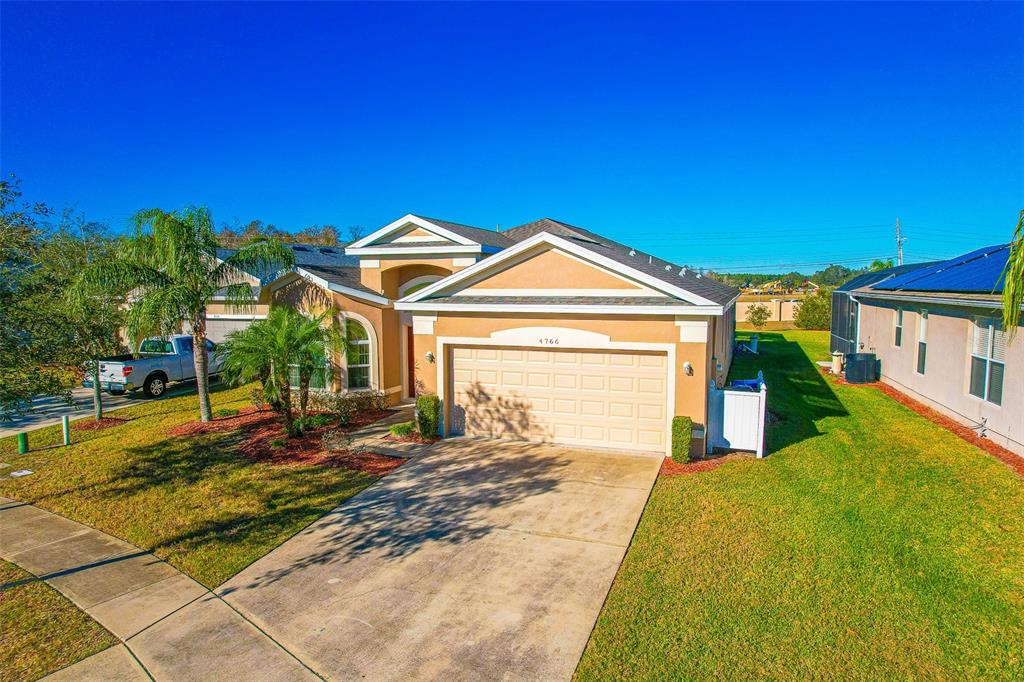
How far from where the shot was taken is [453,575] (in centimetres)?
709

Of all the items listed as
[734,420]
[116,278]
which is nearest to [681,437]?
[734,420]

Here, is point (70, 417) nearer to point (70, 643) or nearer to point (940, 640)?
point (70, 643)

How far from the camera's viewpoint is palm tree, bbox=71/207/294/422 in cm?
1343

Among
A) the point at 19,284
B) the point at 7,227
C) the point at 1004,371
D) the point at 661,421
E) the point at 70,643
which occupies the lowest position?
the point at 70,643

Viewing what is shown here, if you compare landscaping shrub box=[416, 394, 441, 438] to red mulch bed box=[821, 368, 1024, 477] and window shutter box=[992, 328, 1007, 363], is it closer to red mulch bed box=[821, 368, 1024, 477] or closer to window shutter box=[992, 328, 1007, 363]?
red mulch bed box=[821, 368, 1024, 477]

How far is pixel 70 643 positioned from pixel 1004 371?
49.4 feet

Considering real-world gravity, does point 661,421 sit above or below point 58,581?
above

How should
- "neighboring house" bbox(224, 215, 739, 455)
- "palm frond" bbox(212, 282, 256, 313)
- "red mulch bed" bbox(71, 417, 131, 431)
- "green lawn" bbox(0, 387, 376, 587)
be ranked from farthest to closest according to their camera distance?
"red mulch bed" bbox(71, 417, 131, 431), "palm frond" bbox(212, 282, 256, 313), "neighboring house" bbox(224, 215, 739, 455), "green lawn" bbox(0, 387, 376, 587)

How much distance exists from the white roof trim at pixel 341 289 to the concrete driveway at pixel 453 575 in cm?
647

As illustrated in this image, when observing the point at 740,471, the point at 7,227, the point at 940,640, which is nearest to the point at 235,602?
the point at 7,227

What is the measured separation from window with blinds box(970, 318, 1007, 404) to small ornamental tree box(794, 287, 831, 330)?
29523 millimetres

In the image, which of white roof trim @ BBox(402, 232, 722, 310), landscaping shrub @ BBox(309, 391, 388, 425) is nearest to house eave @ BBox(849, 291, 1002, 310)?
white roof trim @ BBox(402, 232, 722, 310)

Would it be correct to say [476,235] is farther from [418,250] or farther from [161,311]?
[161,311]

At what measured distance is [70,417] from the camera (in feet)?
52.2
